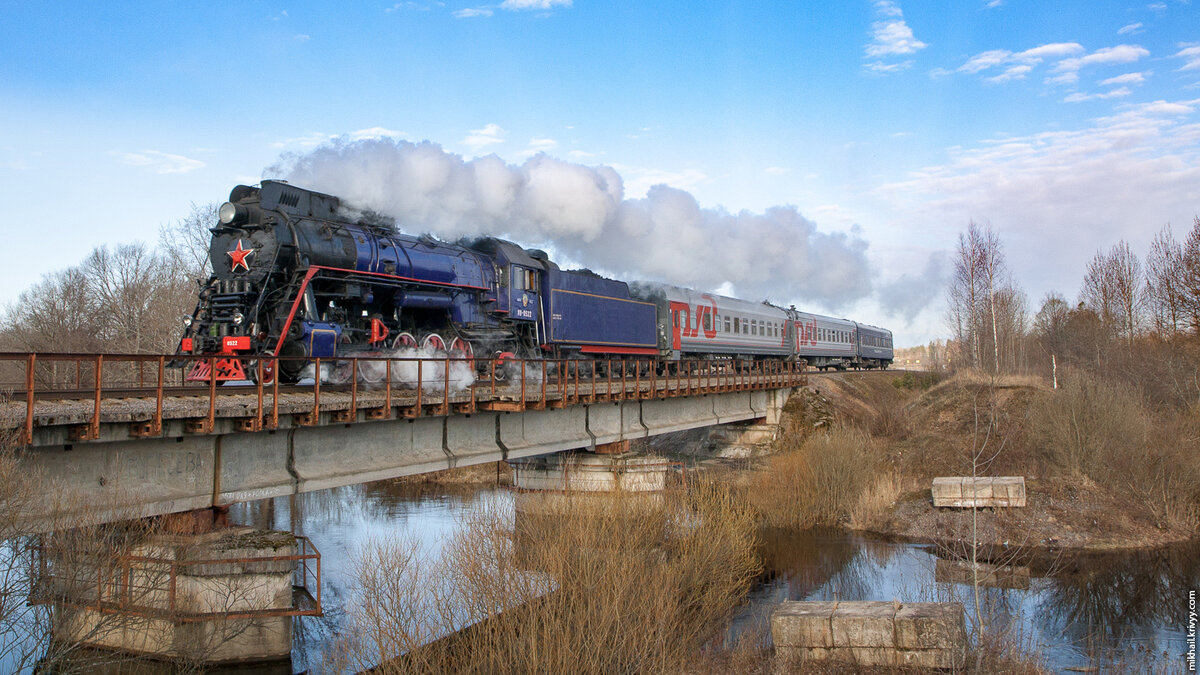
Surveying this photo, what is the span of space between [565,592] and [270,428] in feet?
15.1

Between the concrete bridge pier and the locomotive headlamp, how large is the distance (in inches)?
230

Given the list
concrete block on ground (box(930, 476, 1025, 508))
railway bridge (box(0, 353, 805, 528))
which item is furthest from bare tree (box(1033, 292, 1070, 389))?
railway bridge (box(0, 353, 805, 528))

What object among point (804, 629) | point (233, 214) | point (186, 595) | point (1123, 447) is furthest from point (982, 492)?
point (233, 214)

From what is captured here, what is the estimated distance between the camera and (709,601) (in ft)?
44.0

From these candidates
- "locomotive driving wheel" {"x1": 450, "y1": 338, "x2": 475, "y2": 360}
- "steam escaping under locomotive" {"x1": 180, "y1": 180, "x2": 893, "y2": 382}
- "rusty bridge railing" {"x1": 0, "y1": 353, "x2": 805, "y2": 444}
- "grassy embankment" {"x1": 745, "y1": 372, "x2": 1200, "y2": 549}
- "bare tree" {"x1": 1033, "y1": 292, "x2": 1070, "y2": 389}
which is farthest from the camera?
"bare tree" {"x1": 1033, "y1": 292, "x2": 1070, "y2": 389}

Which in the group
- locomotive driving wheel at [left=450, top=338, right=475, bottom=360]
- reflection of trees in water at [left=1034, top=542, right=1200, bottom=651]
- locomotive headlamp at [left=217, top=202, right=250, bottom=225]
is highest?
locomotive headlamp at [left=217, top=202, right=250, bottom=225]

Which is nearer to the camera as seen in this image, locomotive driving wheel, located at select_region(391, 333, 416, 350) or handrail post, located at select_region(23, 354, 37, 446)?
handrail post, located at select_region(23, 354, 37, 446)

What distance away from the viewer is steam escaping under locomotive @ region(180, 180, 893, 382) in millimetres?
→ 13930

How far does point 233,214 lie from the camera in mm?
14578

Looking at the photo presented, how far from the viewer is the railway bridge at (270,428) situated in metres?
9.02

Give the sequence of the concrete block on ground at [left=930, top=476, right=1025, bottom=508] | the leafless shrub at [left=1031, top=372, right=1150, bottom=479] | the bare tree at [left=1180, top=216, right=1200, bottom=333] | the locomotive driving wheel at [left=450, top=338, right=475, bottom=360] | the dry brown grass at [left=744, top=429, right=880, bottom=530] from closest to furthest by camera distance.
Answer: the locomotive driving wheel at [left=450, top=338, right=475, bottom=360] < the concrete block on ground at [left=930, top=476, right=1025, bottom=508] < the dry brown grass at [left=744, top=429, right=880, bottom=530] < the leafless shrub at [left=1031, top=372, right=1150, bottom=479] < the bare tree at [left=1180, top=216, right=1200, bottom=333]

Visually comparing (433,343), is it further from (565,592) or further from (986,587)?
(986,587)

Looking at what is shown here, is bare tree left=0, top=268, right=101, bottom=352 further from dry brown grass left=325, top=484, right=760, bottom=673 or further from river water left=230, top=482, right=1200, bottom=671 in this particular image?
dry brown grass left=325, top=484, right=760, bottom=673

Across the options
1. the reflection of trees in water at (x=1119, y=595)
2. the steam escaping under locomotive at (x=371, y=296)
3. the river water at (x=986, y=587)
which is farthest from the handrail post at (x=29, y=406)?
the reflection of trees in water at (x=1119, y=595)
